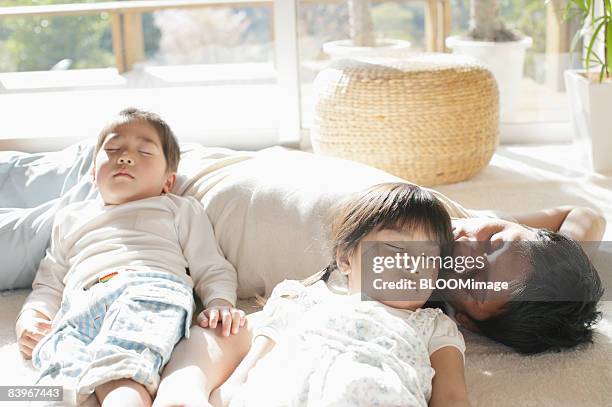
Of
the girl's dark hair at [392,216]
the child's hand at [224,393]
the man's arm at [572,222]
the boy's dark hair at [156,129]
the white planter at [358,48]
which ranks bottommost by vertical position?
the child's hand at [224,393]

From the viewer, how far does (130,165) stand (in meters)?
1.69

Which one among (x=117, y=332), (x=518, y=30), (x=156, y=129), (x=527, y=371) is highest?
(x=518, y=30)

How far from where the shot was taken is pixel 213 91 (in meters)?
3.24

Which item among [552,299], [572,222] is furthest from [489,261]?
[572,222]

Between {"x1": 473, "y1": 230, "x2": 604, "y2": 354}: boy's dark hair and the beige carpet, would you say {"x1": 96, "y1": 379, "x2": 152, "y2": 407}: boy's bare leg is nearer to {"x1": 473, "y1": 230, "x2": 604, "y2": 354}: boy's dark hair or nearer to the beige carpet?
the beige carpet

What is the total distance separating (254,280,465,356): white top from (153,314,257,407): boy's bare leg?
0.15ft

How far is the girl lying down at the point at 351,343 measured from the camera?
1.19 metres

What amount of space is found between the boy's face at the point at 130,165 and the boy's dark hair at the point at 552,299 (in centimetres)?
71

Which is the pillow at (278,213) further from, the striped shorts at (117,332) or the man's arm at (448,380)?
the man's arm at (448,380)

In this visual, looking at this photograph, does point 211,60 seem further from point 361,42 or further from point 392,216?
point 392,216

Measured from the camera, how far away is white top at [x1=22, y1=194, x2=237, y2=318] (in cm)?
158

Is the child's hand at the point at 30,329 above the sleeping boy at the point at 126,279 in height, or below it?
below

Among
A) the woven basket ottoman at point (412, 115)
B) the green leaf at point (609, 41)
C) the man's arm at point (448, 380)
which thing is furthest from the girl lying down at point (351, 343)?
the green leaf at point (609, 41)

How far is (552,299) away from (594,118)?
1.61m
